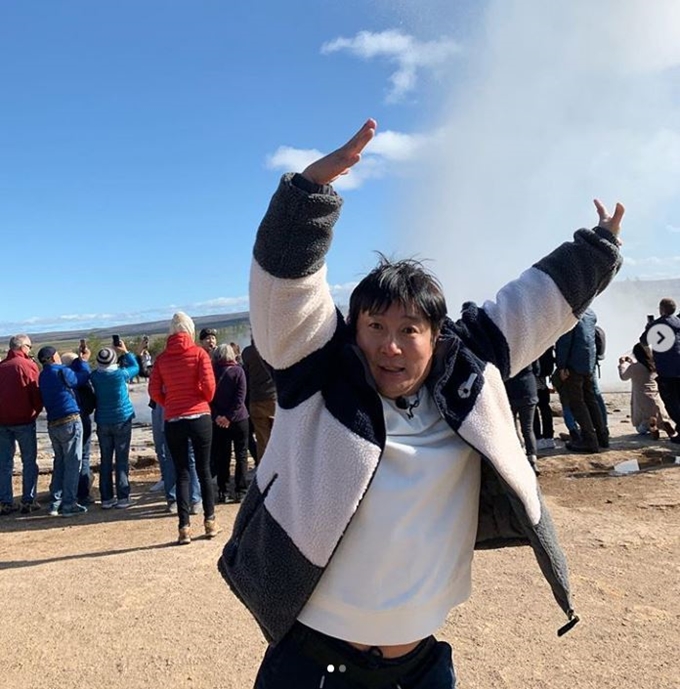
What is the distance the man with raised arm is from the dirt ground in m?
1.88

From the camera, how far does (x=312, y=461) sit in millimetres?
1618

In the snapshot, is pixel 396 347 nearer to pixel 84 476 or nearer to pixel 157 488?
pixel 84 476

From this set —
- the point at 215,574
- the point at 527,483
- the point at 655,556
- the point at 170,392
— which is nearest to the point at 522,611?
the point at 655,556

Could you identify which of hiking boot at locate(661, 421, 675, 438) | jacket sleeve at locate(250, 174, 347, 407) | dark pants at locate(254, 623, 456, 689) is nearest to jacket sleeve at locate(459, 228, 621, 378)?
jacket sleeve at locate(250, 174, 347, 407)

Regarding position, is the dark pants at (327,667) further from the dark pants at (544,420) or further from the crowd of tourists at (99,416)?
the dark pants at (544,420)

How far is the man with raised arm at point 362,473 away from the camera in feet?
5.23

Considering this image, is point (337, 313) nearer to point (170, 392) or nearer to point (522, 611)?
point (522, 611)

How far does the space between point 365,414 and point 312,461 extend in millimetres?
170

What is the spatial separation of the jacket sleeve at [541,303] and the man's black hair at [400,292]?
0.53 feet

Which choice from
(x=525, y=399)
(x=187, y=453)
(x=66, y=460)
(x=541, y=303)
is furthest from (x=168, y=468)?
(x=541, y=303)

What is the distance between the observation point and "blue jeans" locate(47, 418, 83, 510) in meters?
7.23

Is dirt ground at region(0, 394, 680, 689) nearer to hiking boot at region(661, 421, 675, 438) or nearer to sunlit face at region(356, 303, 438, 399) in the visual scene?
sunlit face at region(356, 303, 438, 399)

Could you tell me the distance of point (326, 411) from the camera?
1634 mm

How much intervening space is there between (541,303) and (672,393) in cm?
760
